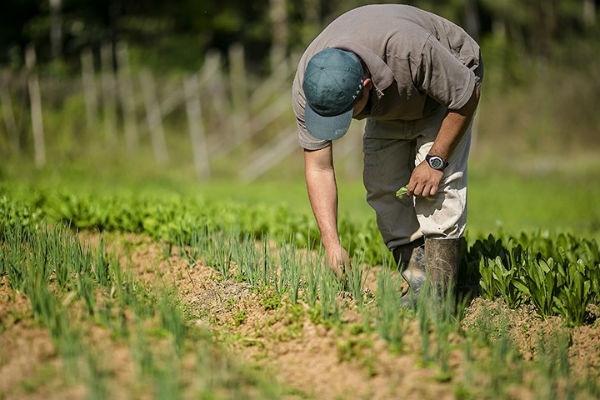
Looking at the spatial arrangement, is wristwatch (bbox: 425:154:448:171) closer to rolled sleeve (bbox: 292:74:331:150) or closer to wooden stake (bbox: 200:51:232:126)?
rolled sleeve (bbox: 292:74:331:150)

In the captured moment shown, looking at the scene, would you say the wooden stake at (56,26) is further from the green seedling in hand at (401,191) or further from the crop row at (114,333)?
the green seedling in hand at (401,191)

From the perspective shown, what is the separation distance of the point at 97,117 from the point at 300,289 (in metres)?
9.49

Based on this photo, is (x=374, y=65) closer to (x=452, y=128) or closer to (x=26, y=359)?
(x=452, y=128)

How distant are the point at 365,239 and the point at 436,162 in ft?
4.69

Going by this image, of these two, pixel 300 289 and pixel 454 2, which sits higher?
pixel 454 2

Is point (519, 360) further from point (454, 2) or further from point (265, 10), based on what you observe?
point (454, 2)

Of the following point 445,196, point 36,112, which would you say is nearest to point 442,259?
point 445,196

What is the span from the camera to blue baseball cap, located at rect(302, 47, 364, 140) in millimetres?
A: 2504

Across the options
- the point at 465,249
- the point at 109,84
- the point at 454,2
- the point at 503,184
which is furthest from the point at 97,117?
the point at 454,2

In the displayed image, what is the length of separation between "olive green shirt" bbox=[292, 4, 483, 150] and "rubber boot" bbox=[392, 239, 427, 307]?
92 cm

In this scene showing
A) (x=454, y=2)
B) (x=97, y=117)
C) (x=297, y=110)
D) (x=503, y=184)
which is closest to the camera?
(x=297, y=110)

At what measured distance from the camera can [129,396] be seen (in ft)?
6.37

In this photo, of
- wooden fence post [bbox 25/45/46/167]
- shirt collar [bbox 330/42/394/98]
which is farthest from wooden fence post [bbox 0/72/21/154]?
shirt collar [bbox 330/42/394/98]

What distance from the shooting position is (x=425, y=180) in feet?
9.75
